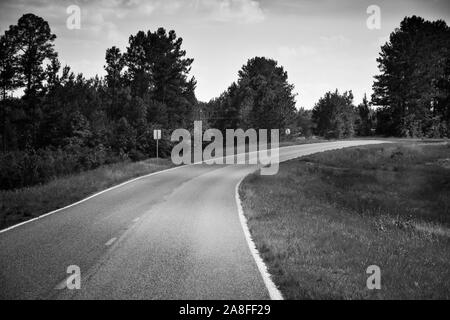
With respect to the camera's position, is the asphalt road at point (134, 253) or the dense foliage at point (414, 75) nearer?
the asphalt road at point (134, 253)

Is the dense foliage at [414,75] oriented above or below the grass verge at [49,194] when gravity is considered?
above

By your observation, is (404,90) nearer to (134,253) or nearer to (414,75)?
(414,75)

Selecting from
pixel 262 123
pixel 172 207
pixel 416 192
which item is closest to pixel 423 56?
pixel 262 123

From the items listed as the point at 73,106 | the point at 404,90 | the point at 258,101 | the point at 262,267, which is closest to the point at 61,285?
the point at 262,267

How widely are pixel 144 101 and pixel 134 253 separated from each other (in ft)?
129

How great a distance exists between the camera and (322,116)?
73188mm

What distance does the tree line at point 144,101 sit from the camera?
34719 millimetres

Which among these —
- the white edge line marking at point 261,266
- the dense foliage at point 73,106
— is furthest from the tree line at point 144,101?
the white edge line marking at point 261,266

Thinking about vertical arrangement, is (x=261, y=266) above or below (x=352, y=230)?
above

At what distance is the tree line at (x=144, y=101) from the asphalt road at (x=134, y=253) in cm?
1158

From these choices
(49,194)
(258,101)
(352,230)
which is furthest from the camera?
(258,101)

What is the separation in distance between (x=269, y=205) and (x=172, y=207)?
154 inches

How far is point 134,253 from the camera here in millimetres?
7492

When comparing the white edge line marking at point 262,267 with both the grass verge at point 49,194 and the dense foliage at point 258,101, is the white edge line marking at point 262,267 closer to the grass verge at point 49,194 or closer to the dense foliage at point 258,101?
the grass verge at point 49,194
